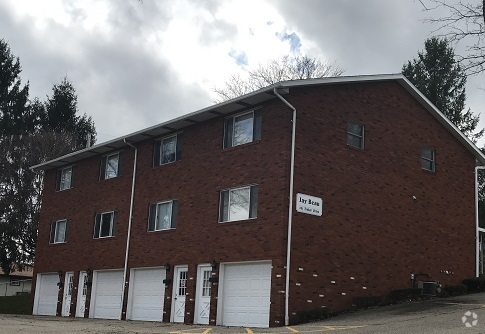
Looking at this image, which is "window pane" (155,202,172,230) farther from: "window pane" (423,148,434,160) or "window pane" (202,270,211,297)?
"window pane" (423,148,434,160)

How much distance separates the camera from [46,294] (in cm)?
3014

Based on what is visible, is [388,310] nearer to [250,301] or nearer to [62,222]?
[250,301]

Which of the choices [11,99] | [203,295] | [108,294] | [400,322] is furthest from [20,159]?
[400,322]

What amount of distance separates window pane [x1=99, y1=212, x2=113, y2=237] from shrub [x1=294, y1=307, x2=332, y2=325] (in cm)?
1093

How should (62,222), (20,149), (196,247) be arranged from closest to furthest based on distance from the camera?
(196,247) < (62,222) < (20,149)

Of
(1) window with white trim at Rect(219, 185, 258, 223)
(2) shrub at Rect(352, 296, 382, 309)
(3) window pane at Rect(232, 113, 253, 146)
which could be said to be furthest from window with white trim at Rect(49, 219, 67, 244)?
(2) shrub at Rect(352, 296, 382, 309)

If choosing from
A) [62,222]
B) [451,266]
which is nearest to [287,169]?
[451,266]

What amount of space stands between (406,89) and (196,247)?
936 cm

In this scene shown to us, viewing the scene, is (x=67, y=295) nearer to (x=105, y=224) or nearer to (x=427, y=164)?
(x=105, y=224)

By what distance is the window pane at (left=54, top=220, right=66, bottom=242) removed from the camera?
29.9 meters

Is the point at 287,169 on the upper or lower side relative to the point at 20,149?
lower

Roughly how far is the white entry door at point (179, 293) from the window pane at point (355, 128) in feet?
23.5

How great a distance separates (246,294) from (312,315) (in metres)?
2.14

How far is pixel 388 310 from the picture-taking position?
18.6 meters
